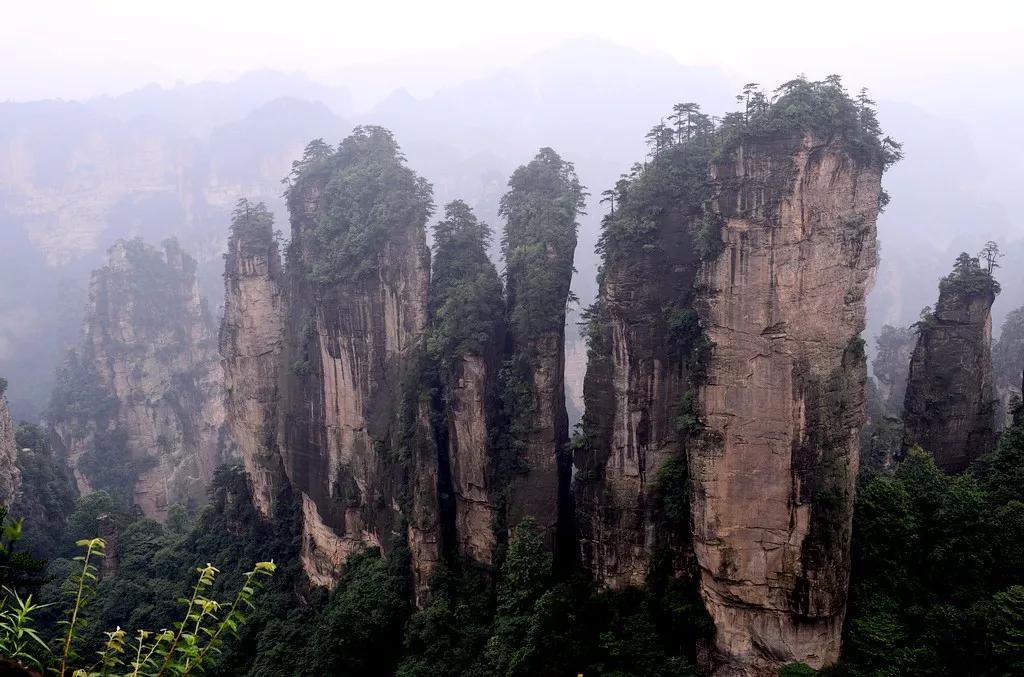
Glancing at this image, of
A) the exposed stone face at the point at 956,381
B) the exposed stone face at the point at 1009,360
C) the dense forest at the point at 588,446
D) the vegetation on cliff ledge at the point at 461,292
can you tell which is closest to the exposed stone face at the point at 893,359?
the exposed stone face at the point at 1009,360

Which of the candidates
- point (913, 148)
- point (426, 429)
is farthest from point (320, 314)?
point (913, 148)

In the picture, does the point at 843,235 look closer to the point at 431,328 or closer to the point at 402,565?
the point at 431,328

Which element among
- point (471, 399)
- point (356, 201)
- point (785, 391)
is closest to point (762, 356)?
point (785, 391)

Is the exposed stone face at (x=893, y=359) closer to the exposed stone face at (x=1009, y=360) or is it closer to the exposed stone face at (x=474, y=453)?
the exposed stone face at (x=1009, y=360)

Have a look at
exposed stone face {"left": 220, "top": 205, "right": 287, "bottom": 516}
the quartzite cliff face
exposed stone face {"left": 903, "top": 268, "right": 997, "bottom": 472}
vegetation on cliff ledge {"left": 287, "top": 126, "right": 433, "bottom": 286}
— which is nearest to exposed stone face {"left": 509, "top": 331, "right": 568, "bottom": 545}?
the quartzite cliff face

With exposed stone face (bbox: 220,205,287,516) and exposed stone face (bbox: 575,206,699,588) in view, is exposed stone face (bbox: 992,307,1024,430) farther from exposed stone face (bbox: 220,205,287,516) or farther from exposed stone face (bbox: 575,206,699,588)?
exposed stone face (bbox: 220,205,287,516)

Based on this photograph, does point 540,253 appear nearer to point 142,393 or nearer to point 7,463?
point 7,463

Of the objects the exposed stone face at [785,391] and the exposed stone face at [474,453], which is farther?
the exposed stone face at [474,453]
